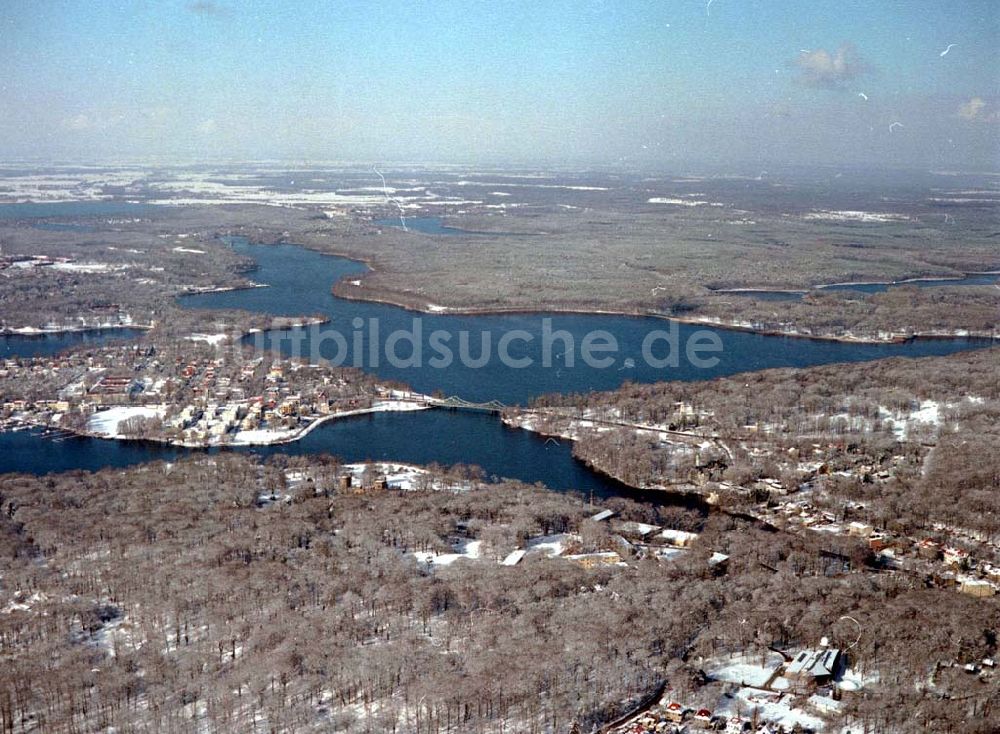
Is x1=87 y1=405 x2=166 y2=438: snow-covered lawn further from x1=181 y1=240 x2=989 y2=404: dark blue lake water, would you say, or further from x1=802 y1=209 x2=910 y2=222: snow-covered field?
x1=802 y1=209 x2=910 y2=222: snow-covered field

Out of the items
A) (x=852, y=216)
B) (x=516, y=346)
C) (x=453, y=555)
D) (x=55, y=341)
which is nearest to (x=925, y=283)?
(x=516, y=346)

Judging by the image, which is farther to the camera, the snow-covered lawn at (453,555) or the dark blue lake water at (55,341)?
the dark blue lake water at (55,341)

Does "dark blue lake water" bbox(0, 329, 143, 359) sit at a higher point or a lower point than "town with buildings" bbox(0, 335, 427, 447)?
higher

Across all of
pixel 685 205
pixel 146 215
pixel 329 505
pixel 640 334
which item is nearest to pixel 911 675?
pixel 329 505

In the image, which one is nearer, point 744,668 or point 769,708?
point 769,708

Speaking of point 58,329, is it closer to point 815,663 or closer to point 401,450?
point 401,450

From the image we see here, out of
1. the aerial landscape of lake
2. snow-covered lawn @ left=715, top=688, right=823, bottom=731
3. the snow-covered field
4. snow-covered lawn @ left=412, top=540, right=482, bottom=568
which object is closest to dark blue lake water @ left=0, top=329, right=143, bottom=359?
the aerial landscape of lake

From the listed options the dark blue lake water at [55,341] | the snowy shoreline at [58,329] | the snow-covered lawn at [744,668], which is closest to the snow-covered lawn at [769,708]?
the snow-covered lawn at [744,668]

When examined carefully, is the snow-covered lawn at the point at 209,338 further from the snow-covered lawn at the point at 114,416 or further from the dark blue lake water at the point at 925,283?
the dark blue lake water at the point at 925,283

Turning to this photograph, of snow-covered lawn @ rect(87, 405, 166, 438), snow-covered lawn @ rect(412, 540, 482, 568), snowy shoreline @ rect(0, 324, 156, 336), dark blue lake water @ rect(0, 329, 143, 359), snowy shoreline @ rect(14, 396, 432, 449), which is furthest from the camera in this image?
snowy shoreline @ rect(0, 324, 156, 336)
